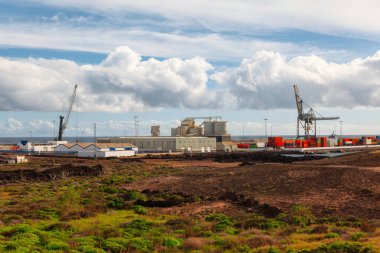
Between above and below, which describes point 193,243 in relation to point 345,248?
below

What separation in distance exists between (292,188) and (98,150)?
85.4 m

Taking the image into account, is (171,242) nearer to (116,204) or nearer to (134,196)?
(116,204)

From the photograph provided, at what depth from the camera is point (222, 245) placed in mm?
24625

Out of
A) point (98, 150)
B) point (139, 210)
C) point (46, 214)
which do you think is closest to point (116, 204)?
point (139, 210)

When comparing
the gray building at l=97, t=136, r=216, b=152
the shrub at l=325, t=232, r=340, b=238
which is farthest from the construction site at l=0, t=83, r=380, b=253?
the gray building at l=97, t=136, r=216, b=152

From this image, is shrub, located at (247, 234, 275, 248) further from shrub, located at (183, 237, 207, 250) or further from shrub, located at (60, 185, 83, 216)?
shrub, located at (60, 185, 83, 216)

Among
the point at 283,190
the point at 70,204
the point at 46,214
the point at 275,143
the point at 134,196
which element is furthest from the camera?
the point at 275,143

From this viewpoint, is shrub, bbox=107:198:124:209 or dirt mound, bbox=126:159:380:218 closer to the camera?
dirt mound, bbox=126:159:380:218

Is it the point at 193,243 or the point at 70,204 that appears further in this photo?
the point at 70,204

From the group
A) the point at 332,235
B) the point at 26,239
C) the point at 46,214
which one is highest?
the point at 26,239

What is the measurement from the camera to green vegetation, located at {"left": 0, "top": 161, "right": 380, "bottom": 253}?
23.7m

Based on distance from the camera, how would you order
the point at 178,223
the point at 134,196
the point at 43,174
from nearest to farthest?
the point at 178,223, the point at 134,196, the point at 43,174

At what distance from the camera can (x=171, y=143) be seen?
504ft

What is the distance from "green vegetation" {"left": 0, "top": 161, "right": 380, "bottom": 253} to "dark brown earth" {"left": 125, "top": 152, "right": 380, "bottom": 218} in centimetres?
337
